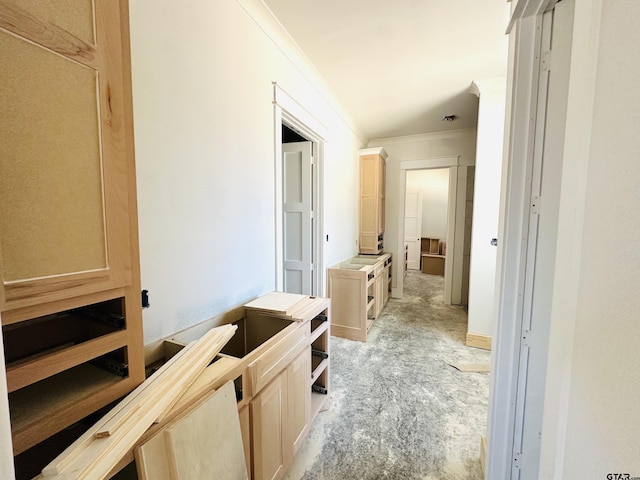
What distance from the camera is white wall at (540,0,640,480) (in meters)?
0.42

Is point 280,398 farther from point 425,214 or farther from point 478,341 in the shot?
point 425,214

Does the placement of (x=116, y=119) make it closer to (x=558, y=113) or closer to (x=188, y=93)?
(x=188, y=93)

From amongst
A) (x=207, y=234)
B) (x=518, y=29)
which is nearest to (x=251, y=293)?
(x=207, y=234)

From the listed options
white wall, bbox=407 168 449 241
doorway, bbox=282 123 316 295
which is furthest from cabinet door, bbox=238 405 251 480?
white wall, bbox=407 168 449 241

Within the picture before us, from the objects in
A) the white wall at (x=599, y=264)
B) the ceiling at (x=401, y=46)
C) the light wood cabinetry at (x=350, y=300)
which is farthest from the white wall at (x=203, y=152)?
the white wall at (x=599, y=264)

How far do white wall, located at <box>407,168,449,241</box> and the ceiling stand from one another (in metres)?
3.85

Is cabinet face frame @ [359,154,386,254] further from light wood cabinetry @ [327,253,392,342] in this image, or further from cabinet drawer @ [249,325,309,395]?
cabinet drawer @ [249,325,309,395]

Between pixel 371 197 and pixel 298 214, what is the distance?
5.50 feet

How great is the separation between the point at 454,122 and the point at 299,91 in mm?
2572

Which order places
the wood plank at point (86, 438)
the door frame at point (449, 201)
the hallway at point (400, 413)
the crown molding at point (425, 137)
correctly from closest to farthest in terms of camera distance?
the wood plank at point (86, 438) < the hallway at point (400, 413) < the crown molding at point (425, 137) < the door frame at point (449, 201)

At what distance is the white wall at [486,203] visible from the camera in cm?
270

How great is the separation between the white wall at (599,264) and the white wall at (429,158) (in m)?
3.86

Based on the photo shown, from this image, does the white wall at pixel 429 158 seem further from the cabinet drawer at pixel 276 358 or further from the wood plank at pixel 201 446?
the wood plank at pixel 201 446

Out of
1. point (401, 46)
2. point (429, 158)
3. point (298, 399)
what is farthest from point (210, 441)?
point (429, 158)
